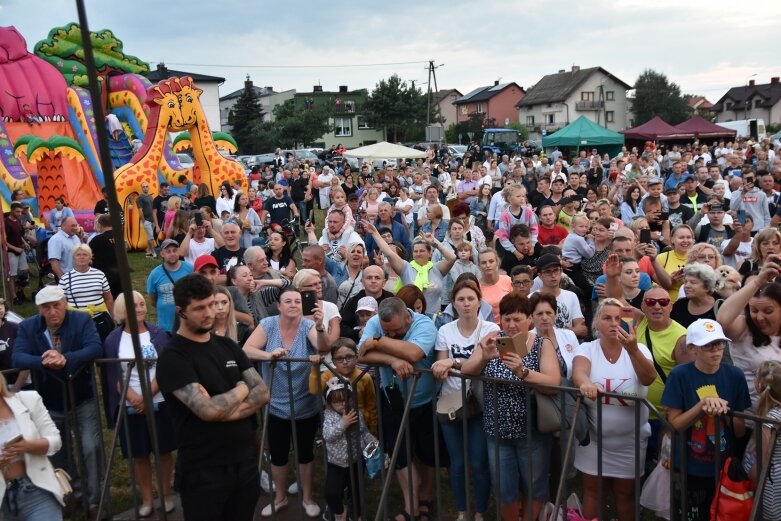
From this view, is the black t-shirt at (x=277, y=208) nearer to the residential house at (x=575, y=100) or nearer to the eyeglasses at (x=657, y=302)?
the eyeglasses at (x=657, y=302)

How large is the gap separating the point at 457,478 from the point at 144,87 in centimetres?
1974

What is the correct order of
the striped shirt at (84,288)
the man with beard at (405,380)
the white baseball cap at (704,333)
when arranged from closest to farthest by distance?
1. the white baseball cap at (704,333)
2. the man with beard at (405,380)
3. the striped shirt at (84,288)

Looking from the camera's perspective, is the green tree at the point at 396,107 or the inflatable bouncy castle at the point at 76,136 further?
the green tree at the point at 396,107

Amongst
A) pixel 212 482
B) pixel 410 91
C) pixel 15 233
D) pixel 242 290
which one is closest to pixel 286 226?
pixel 15 233

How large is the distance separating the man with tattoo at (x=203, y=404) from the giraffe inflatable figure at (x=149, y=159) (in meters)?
12.9

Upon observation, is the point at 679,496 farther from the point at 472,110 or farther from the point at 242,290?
the point at 472,110

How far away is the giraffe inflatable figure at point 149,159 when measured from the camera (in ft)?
51.7

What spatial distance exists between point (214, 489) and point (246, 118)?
202 feet

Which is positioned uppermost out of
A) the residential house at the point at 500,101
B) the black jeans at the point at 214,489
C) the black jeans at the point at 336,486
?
the residential house at the point at 500,101

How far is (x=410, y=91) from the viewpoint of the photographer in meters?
65.8

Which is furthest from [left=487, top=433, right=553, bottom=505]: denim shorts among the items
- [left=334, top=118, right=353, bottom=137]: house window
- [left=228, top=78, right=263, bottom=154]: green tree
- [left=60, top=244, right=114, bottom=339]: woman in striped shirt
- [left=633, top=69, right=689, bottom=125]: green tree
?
[left=334, top=118, right=353, bottom=137]: house window

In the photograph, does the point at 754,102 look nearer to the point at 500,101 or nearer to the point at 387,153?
the point at 500,101

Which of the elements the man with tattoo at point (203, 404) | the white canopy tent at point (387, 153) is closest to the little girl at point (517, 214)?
the man with tattoo at point (203, 404)

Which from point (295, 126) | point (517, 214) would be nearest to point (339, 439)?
point (517, 214)
